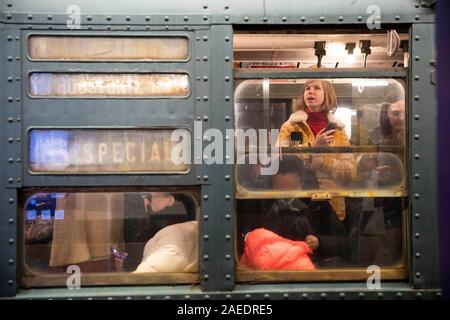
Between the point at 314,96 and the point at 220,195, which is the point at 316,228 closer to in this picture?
the point at 220,195

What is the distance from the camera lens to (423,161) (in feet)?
7.73

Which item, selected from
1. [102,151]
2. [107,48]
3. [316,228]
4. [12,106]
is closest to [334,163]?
[316,228]

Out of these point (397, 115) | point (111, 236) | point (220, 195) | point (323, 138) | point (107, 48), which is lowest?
point (111, 236)

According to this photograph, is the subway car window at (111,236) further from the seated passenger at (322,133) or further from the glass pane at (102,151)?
the seated passenger at (322,133)

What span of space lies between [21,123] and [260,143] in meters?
1.14

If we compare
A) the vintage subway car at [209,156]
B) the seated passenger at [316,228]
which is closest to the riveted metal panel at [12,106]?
the vintage subway car at [209,156]

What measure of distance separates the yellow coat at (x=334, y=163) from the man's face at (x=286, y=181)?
12 centimetres

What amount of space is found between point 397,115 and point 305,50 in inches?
27.3

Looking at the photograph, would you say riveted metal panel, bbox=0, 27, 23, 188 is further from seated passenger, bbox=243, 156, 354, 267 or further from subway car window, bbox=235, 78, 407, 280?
seated passenger, bbox=243, 156, 354, 267

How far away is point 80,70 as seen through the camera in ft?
7.63

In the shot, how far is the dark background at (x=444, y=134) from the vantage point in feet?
7.70

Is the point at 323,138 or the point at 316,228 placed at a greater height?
the point at 323,138

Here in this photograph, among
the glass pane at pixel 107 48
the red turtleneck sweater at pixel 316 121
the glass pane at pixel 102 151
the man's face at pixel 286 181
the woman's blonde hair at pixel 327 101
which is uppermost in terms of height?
the glass pane at pixel 107 48

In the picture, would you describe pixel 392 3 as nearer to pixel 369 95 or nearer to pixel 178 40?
pixel 369 95
